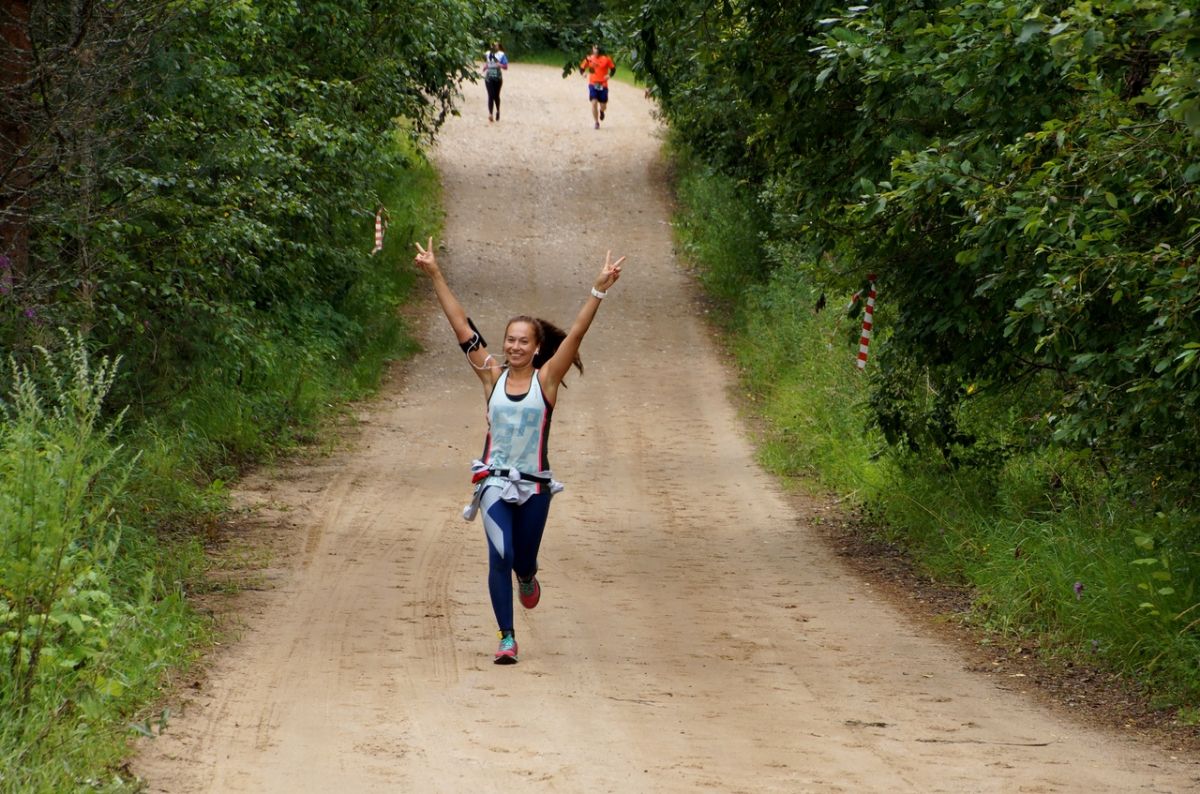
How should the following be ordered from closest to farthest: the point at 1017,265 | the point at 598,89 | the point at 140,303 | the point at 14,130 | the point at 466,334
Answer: the point at 466,334 < the point at 1017,265 < the point at 14,130 < the point at 140,303 < the point at 598,89

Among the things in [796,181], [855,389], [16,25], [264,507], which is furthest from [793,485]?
[16,25]

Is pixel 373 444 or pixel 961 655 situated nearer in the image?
pixel 961 655

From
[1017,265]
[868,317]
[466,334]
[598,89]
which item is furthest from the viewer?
[598,89]

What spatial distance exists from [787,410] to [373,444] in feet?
15.5

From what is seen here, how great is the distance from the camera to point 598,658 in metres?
8.05

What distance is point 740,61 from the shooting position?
1109 cm

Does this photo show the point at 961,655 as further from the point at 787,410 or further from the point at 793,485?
the point at 787,410

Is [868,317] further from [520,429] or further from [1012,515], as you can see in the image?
[520,429]

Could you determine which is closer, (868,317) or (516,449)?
(516,449)

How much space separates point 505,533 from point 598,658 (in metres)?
0.92

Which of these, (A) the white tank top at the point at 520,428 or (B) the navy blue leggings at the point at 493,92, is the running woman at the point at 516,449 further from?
(B) the navy blue leggings at the point at 493,92

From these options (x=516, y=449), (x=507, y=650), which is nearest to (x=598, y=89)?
(x=516, y=449)

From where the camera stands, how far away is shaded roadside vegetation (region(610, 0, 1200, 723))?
7047mm

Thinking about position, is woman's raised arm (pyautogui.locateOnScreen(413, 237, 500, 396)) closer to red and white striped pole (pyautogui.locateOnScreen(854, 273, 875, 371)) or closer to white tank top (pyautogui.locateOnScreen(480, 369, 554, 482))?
white tank top (pyautogui.locateOnScreen(480, 369, 554, 482))
